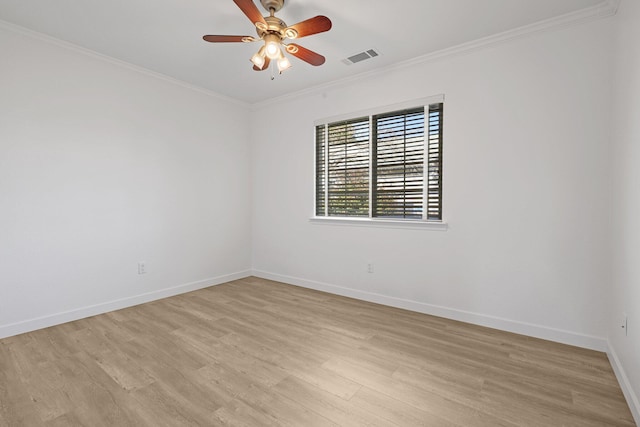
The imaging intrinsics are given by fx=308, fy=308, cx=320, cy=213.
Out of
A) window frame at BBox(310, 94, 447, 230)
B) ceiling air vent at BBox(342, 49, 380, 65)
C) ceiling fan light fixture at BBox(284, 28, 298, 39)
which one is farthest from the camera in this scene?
window frame at BBox(310, 94, 447, 230)

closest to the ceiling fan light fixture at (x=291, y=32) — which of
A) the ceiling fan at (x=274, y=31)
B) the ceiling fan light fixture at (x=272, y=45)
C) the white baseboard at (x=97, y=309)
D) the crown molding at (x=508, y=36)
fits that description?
the ceiling fan at (x=274, y=31)

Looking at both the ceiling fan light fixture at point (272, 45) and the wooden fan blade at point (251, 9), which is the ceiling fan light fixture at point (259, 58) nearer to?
the ceiling fan light fixture at point (272, 45)

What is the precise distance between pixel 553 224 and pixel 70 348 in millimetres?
4185

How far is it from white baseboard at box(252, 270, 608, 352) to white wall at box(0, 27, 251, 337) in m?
1.79

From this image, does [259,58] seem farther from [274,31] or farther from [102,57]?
[102,57]

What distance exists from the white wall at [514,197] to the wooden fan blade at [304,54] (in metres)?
1.22

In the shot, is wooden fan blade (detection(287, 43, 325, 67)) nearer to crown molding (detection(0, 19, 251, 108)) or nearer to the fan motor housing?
the fan motor housing

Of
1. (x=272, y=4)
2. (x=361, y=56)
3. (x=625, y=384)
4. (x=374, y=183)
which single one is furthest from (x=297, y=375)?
(x=361, y=56)

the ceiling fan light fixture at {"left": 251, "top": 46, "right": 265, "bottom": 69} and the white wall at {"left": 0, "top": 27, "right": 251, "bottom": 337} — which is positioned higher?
the ceiling fan light fixture at {"left": 251, "top": 46, "right": 265, "bottom": 69}

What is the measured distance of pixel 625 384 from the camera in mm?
1921

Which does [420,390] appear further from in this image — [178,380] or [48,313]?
[48,313]

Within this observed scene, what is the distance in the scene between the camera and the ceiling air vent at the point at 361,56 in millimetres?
3180

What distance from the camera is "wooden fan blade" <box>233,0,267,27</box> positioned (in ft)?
6.49

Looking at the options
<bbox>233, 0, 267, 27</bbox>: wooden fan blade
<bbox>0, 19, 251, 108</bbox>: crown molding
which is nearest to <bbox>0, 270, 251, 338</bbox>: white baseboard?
<bbox>0, 19, 251, 108</bbox>: crown molding
